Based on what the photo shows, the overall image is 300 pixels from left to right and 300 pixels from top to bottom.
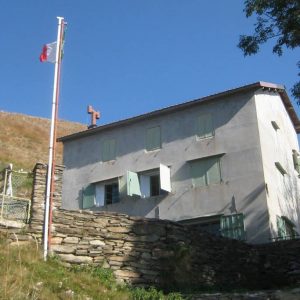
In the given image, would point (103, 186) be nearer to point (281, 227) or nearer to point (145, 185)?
point (145, 185)

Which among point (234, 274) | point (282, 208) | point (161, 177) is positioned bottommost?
point (234, 274)

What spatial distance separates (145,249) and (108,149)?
1410 centimetres

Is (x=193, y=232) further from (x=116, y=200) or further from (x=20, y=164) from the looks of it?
(x=20, y=164)

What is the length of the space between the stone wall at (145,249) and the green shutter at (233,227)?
464 centimetres

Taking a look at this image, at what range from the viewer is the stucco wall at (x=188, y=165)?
2417cm

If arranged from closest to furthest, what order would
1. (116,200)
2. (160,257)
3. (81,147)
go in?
(160,257)
(116,200)
(81,147)

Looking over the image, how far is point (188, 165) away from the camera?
2628cm

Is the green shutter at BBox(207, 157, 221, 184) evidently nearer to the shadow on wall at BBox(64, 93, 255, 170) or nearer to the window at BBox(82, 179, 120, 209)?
the shadow on wall at BBox(64, 93, 255, 170)

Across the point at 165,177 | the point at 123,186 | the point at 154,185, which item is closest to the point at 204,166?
the point at 165,177

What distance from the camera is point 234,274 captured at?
1789cm

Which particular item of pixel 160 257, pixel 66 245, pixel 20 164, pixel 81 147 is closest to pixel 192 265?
pixel 160 257

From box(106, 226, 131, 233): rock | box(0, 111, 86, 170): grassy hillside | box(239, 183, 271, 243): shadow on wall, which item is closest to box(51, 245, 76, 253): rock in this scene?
box(106, 226, 131, 233): rock

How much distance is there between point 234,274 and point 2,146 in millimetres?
47305

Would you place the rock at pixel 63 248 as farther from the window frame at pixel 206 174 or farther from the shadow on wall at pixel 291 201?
the shadow on wall at pixel 291 201
